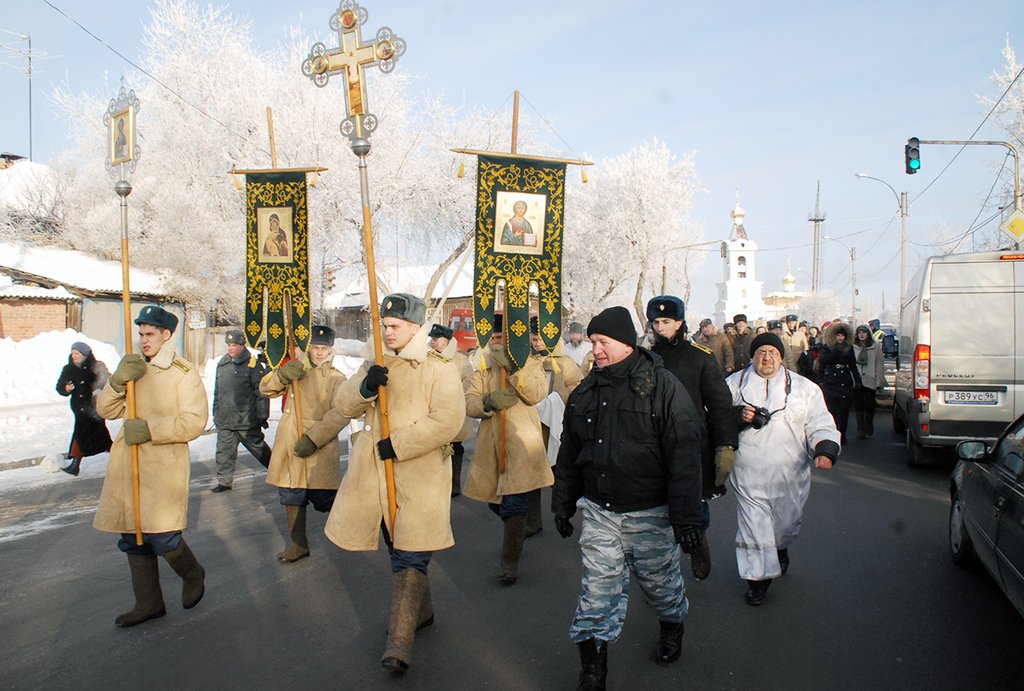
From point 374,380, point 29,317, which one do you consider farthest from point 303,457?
point 29,317

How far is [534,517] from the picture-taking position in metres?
6.88

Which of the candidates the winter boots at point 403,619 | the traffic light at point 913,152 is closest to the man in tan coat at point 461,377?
the winter boots at point 403,619

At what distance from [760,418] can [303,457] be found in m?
3.33

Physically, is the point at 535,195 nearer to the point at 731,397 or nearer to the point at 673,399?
the point at 731,397

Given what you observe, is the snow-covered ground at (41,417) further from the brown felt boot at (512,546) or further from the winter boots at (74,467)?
the brown felt boot at (512,546)

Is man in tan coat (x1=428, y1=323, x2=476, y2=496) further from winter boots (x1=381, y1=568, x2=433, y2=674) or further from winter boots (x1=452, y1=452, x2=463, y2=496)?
winter boots (x1=381, y1=568, x2=433, y2=674)

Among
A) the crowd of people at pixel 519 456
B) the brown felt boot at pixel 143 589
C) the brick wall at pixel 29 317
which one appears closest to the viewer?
the crowd of people at pixel 519 456

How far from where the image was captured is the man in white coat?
16.3 ft

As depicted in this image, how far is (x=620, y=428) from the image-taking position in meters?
3.71

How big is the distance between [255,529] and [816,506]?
18.3ft

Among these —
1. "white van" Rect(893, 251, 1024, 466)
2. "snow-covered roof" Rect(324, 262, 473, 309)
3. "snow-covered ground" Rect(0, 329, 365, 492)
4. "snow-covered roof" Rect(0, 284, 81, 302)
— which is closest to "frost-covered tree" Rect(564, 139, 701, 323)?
"snow-covered roof" Rect(324, 262, 473, 309)

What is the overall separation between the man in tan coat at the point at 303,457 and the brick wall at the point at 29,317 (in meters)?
19.2

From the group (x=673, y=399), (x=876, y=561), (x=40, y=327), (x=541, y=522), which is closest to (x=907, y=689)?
(x=673, y=399)

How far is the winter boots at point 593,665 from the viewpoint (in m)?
3.60
